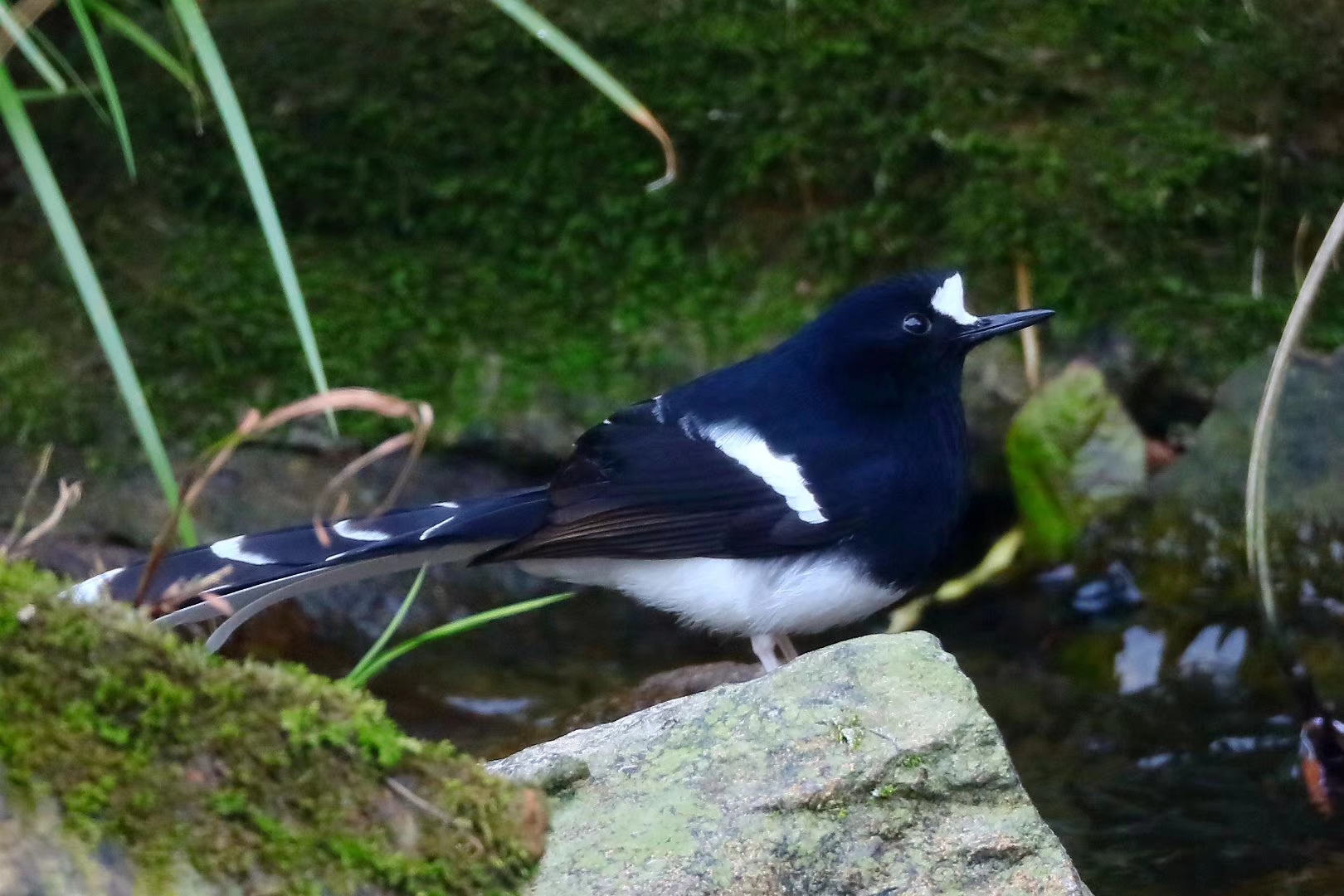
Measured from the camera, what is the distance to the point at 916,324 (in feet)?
12.1

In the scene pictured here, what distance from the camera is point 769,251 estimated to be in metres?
5.34

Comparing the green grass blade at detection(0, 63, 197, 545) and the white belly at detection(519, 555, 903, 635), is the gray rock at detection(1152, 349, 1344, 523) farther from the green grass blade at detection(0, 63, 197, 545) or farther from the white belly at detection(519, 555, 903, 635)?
the green grass blade at detection(0, 63, 197, 545)

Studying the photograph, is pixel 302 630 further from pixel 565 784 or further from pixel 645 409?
pixel 565 784

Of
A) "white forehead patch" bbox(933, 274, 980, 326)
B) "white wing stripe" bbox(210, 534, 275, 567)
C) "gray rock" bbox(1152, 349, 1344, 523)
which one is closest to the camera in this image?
"white wing stripe" bbox(210, 534, 275, 567)

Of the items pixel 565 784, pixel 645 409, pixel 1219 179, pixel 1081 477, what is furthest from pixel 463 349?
pixel 565 784

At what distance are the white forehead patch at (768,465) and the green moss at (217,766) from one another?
2.13m

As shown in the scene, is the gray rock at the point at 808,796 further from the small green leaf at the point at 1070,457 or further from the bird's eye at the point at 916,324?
the small green leaf at the point at 1070,457

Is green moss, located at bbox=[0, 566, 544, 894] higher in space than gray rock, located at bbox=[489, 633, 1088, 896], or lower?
higher

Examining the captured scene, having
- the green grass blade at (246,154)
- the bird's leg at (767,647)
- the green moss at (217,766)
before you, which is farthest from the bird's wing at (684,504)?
the green moss at (217,766)

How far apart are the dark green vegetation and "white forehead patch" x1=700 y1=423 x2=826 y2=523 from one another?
4.79 ft

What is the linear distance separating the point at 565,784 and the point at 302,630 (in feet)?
9.13

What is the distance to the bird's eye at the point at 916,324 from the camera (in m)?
3.70

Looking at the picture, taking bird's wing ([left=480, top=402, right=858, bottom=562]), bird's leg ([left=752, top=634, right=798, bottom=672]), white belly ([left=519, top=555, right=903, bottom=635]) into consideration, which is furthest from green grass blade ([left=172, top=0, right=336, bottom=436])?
bird's leg ([left=752, top=634, right=798, bottom=672])

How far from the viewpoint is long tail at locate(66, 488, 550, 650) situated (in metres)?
2.95
